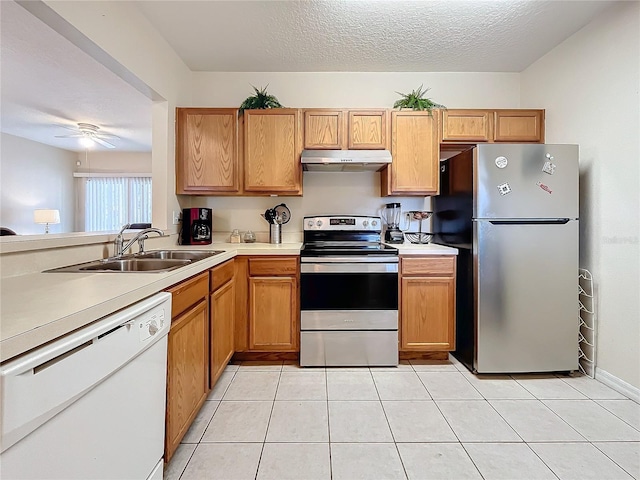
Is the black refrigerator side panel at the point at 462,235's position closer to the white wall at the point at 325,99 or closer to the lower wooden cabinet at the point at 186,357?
the white wall at the point at 325,99

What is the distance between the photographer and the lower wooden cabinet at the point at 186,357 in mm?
1310

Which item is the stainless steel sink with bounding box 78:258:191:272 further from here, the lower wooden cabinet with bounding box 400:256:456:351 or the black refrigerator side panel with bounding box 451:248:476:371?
the black refrigerator side panel with bounding box 451:248:476:371

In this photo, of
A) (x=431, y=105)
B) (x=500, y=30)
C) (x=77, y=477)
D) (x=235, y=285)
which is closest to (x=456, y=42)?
(x=500, y=30)

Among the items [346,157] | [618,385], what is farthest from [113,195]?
[618,385]

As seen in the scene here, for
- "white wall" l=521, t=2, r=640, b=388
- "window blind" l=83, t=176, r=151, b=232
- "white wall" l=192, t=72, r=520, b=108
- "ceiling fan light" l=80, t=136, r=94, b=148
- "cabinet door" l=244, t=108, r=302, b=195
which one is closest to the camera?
"white wall" l=521, t=2, r=640, b=388

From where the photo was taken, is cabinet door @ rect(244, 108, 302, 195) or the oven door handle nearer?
the oven door handle

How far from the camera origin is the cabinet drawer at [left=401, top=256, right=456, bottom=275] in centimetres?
240

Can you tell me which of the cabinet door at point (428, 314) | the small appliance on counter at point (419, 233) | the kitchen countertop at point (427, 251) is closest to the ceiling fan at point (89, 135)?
the small appliance on counter at point (419, 233)

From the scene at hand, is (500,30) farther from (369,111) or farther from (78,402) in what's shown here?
(78,402)

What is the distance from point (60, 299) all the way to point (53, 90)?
3.82 meters

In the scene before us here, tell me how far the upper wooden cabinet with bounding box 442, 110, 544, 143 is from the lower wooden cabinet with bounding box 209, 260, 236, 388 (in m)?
2.12

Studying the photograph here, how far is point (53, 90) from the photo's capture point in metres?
3.44

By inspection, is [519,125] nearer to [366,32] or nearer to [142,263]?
[366,32]

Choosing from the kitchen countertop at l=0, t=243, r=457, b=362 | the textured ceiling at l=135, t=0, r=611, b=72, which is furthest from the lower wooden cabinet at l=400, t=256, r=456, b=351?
the textured ceiling at l=135, t=0, r=611, b=72
